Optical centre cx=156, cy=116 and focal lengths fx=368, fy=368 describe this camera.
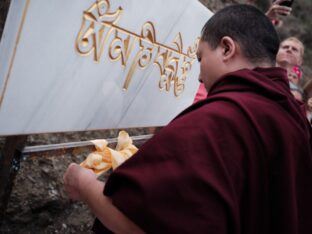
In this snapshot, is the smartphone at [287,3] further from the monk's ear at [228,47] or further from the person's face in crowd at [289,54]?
the monk's ear at [228,47]

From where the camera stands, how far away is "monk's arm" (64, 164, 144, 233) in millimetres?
893

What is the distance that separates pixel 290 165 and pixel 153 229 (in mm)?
373

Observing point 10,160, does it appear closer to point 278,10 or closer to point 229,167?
point 229,167

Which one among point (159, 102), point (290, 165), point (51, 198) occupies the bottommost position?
point (51, 198)

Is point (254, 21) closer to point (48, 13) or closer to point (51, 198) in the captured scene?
point (48, 13)

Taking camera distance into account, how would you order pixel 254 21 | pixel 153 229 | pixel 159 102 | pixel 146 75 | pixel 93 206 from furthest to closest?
1. pixel 159 102
2. pixel 146 75
3. pixel 254 21
4. pixel 93 206
5. pixel 153 229

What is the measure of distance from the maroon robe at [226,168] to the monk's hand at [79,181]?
14 centimetres

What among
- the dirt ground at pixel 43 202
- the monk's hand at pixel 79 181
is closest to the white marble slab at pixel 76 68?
the monk's hand at pixel 79 181

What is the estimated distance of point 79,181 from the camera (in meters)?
1.05

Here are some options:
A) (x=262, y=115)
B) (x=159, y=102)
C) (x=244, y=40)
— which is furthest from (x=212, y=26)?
(x=159, y=102)

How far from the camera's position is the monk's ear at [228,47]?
1.06 m

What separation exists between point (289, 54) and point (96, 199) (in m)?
2.37

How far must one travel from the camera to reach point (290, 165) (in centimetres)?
91

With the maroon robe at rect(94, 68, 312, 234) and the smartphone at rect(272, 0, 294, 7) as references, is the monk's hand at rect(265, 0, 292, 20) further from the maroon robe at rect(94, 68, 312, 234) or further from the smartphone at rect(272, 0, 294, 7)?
the maroon robe at rect(94, 68, 312, 234)
